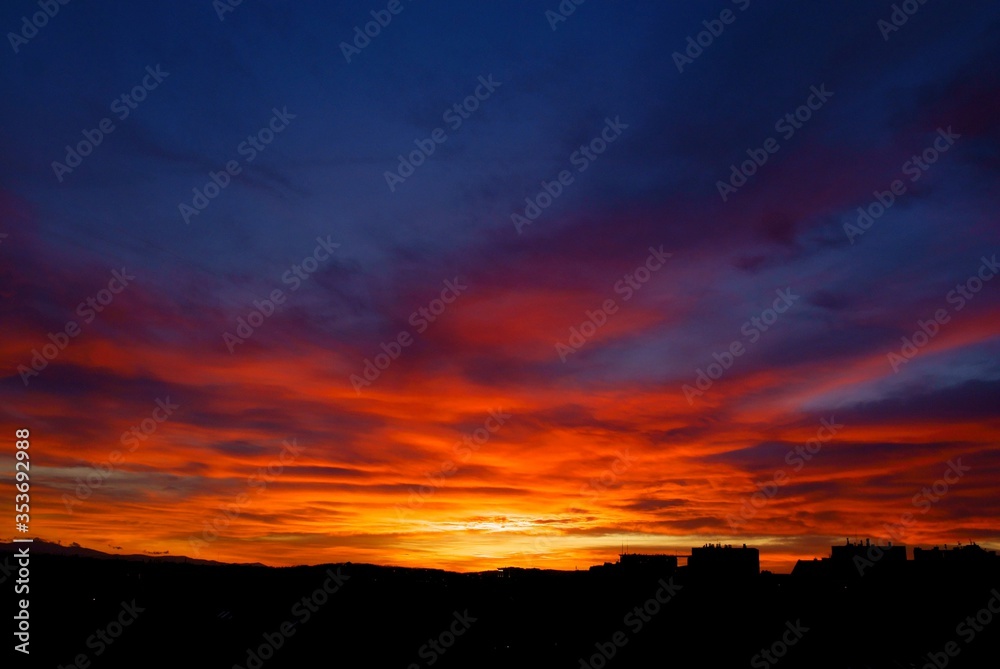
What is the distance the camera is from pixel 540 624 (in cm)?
9488

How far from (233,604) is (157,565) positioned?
64.6 metres

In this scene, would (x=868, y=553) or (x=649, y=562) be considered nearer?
(x=868, y=553)

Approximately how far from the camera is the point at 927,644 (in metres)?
76.4

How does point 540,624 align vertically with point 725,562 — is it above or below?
below

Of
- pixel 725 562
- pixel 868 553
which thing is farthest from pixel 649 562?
pixel 868 553

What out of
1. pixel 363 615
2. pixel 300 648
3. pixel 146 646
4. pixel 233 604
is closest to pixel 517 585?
pixel 363 615

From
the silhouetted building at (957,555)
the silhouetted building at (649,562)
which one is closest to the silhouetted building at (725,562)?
the silhouetted building at (649,562)

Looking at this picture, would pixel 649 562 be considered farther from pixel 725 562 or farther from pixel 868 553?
pixel 868 553

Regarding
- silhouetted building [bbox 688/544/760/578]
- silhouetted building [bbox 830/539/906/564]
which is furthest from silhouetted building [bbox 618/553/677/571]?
silhouetted building [bbox 830/539/906/564]

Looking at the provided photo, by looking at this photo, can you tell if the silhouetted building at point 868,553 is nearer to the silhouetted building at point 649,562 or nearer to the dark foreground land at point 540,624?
the dark foreground land at point 540,624

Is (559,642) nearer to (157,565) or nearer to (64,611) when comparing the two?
(64,611)

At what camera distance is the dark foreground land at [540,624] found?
74.8 m

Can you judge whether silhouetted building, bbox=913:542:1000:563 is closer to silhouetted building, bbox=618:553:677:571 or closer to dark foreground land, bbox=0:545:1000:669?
dark foreground land, bbox=0:545:1000:669

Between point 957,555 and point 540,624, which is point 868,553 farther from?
point 540,624
